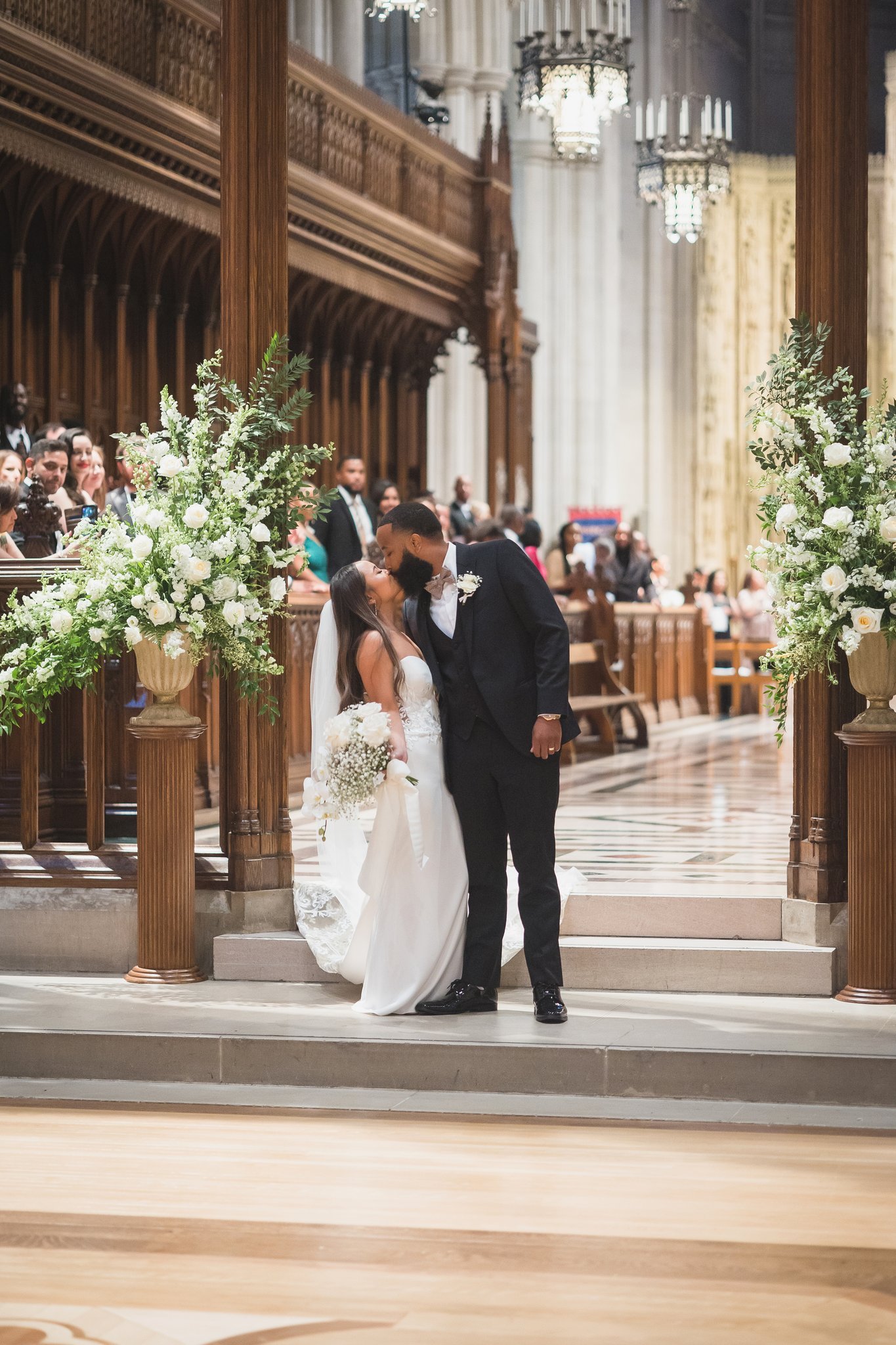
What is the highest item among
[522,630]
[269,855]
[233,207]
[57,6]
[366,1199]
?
[57,6]

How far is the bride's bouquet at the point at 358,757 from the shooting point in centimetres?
539

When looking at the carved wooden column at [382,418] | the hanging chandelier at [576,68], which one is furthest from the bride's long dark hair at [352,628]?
the carved wooden column at [382,418]

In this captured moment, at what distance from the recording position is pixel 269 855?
6090 mm

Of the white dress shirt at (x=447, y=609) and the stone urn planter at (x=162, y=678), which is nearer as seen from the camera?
the white dress shirt at (x=447, y=609)

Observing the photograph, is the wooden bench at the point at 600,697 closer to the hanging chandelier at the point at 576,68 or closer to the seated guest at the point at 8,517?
the hanging chandelier at the point at 576,68

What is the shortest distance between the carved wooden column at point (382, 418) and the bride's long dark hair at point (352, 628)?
341 inches

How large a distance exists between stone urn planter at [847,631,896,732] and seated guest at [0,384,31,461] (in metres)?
4.49

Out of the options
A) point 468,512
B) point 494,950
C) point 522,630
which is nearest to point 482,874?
point 494,950

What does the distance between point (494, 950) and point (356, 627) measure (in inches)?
42.7

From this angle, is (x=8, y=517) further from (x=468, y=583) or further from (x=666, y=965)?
(x=666, y=965)

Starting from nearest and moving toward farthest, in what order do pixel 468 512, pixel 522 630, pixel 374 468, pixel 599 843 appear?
1. pixel 522 630
2. pixel 599 843
3. pixel 468 512
4. pixel 374 468

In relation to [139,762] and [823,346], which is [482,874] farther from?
→ [823,346]

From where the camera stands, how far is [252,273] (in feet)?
19.8

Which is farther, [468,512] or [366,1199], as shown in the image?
[468,512]
